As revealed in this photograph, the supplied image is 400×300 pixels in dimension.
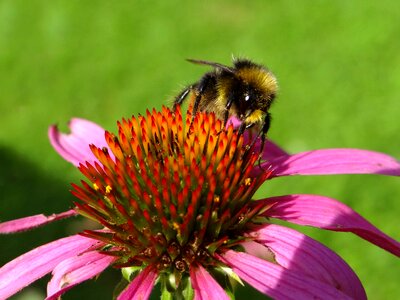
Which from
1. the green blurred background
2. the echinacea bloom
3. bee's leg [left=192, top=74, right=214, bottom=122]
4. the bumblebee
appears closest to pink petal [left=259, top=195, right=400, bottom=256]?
the echinacea bloom

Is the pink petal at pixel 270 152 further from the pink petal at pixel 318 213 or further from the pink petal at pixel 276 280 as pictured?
the pink petal at pixel 276 280

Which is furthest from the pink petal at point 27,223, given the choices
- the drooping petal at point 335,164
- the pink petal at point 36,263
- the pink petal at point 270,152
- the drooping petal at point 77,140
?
the pink petal at point 270,152

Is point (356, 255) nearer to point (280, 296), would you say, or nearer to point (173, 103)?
point (173, 103)

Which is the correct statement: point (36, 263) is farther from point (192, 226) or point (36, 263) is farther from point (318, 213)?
point (318, 213)

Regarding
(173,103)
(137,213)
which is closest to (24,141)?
(173,103)

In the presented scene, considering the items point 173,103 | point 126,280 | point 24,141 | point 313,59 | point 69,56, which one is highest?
point 313,59

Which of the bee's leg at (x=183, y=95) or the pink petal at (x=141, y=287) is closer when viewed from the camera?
the pink petal at (x=141, y=287)

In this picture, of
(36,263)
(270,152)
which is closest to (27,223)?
(36,263)

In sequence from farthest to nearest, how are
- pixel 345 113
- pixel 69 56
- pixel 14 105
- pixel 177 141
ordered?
1. pixel 69 56
2. pixel 14 105
3. pixel 345 113
4. pixel 177 141
